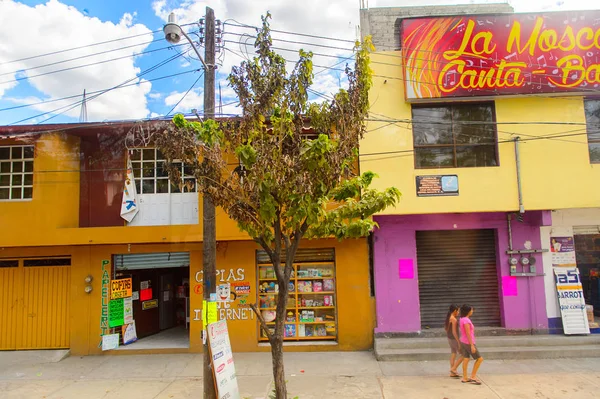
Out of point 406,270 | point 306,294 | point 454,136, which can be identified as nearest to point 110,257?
point 306,294

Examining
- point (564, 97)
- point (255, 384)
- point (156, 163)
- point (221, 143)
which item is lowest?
point (255, 384)

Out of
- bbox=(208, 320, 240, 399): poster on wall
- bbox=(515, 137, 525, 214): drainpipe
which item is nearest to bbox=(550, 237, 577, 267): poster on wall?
bbox=(515, 137, 525, 214): drainpipe

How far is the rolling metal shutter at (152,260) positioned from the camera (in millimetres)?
10281

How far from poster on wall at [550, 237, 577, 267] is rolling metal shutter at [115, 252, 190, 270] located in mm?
9016

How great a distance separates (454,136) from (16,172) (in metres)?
11.0

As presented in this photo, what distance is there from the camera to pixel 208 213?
20.8 feet

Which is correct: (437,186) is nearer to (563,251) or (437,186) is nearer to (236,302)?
(563,251)

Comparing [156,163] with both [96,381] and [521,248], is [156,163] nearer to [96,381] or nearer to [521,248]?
[96,381]

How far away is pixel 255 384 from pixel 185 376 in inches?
62.5

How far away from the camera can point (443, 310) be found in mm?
9875

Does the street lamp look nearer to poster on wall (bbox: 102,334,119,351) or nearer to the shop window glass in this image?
the shop window glass

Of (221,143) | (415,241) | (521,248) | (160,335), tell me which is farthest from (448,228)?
(160,335)

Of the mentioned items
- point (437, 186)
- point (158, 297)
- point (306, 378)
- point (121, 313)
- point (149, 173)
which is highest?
point (149, 173)

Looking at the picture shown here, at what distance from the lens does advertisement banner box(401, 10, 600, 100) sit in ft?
30.0
